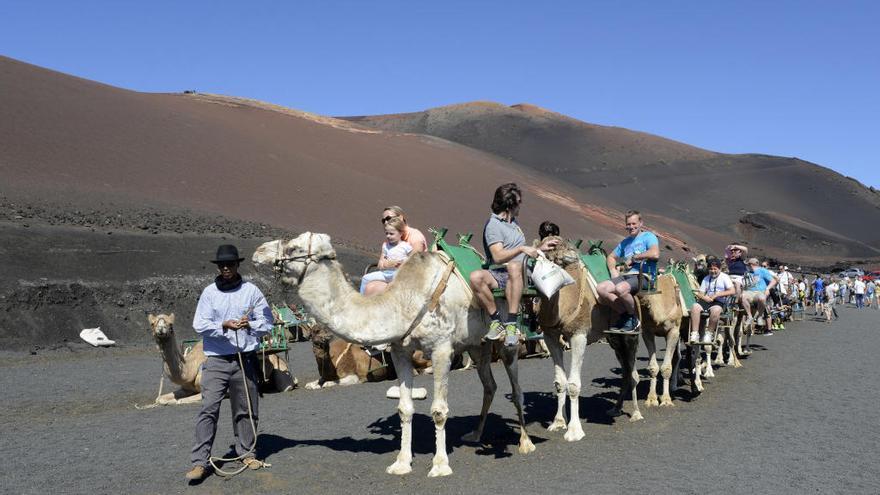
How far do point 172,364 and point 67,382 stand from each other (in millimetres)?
5266

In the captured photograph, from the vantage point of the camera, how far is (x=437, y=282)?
789 cm

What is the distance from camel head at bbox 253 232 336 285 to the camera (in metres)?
7.30

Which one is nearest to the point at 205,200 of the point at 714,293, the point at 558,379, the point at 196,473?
the point at 714,293

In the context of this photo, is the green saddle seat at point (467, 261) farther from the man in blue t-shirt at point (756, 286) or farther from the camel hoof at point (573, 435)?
the man in blue t-shirt at point (756, 286)

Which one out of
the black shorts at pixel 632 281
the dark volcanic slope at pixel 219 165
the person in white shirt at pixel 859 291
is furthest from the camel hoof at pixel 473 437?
the person in white shirt at pixel 859 291

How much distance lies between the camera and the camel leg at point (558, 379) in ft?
30.8

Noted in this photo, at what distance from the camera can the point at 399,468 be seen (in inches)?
303

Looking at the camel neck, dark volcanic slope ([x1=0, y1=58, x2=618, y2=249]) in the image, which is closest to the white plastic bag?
the camel neck

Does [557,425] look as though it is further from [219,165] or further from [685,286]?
[219,165]

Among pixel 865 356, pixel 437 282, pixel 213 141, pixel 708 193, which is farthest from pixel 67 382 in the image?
pixel 708 193

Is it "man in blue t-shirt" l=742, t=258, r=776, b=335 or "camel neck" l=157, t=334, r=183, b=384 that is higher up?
"man in blue t-shirt" l=742, t=258, r=776, b=335

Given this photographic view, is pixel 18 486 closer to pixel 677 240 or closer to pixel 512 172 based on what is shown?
pixel 677 240

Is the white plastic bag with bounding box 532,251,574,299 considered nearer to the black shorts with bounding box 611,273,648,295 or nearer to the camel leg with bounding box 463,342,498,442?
the camel leg with bounding box 463,342,498,442

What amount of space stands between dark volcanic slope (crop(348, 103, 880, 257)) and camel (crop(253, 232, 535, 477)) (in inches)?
4240
